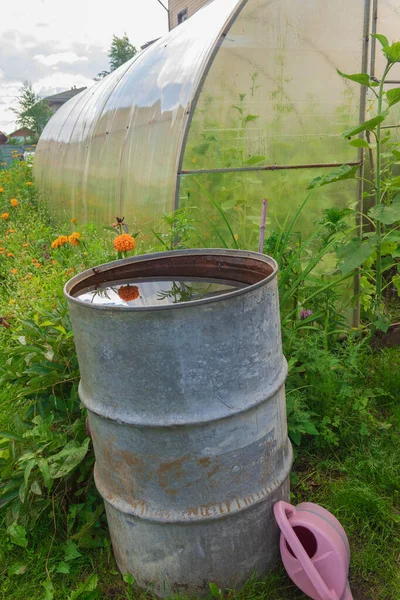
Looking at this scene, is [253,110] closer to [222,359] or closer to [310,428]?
[310,428]

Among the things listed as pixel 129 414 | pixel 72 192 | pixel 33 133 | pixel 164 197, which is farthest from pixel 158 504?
pixel 33 133

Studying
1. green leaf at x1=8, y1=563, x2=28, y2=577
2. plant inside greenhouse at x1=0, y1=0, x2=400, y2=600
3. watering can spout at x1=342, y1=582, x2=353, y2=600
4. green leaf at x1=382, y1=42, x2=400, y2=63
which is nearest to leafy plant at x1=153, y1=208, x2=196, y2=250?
plant inside greenhouse at x1=0, y1=0, x2=400, y2=600

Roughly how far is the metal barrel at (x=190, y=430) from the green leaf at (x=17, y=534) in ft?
1.17

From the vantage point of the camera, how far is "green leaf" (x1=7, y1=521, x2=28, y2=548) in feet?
5.97

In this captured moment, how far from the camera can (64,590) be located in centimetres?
171

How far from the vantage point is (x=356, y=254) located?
7.72 ft

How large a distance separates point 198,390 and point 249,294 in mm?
297

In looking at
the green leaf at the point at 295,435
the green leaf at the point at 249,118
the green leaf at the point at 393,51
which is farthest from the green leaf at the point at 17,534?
the green leaf at the point at 393,51

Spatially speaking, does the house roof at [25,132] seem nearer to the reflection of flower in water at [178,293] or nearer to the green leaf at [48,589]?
the reflection of flower in water at [178,293]

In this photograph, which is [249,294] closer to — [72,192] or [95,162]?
[95,162]

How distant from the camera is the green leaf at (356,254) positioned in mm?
2312

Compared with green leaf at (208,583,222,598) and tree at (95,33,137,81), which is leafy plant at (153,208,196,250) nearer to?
green leaf at (208,583,222,598)

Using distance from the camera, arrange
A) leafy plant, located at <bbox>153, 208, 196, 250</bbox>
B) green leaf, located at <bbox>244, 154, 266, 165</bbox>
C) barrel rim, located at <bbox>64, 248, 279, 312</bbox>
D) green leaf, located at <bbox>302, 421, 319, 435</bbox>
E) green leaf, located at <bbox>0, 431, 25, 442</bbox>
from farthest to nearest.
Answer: green leaf, located at <bbox>244, 154, 266, 165</bbox>, leafy plant, located at <bbox>153, 208, 196, 250</bbox>, green leaf, located at <bbox>302, 421, 319, 435</bbox>, green leaf, located at <bbox>0, 431, 25, 442</bbox>, barrel rim, located at <bbox>64, 248, 279, 312</bbox>

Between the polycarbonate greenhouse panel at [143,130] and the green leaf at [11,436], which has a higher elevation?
the polycarbonate greenhouse panel at [143,130]
